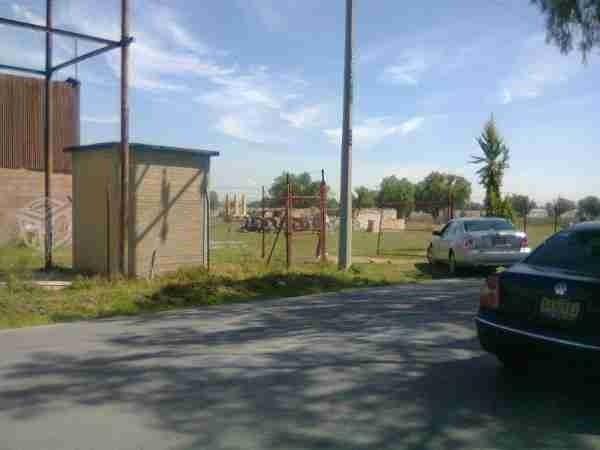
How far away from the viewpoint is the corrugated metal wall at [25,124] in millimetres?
24578

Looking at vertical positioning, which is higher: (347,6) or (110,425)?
(347,6)

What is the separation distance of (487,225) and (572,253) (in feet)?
32.1

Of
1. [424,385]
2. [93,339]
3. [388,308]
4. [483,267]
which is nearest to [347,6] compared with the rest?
[483,267]

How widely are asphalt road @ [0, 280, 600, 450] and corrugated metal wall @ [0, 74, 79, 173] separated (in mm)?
18374

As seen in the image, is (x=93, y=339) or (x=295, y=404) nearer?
(x=295, y=404)

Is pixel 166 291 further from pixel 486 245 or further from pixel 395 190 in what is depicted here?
pixel 395 190

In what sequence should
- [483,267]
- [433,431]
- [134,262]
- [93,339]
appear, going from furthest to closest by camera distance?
[483,267]
[134,262]
[93,339]
[433,431]

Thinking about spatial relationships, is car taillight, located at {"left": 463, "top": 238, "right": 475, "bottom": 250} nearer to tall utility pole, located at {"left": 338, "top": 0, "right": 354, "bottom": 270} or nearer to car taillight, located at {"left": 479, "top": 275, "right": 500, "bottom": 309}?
tall utility pole, located at {"left": 338, "top": 0, "right": 354, "bottom": 270}

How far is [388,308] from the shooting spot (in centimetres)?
1008

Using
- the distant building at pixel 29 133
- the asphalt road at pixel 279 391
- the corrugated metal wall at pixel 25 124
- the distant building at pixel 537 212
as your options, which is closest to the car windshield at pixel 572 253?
the asphalt road at pixel 279 391

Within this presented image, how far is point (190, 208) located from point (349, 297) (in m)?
4.61

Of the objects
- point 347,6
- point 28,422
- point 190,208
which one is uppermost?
point 347,6

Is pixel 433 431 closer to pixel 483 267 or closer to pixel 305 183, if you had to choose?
pixel 483 267

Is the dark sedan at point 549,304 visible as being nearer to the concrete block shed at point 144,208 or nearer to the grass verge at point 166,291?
the grass verge at point 166,291
